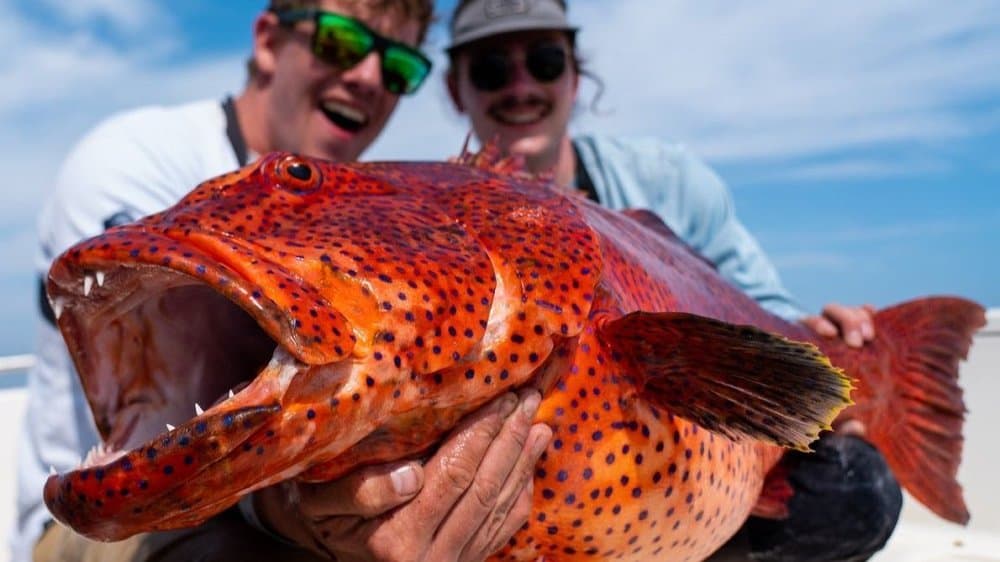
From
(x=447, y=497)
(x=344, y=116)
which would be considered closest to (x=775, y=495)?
(x=447, y=497)

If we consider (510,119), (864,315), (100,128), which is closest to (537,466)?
(864,315)

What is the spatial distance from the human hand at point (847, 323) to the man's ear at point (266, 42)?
9.55ft

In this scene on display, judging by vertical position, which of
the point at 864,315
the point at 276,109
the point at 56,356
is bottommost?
the point at 864,315

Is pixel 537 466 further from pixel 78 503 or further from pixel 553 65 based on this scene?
pixel 553 65

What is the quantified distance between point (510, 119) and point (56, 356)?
277cm

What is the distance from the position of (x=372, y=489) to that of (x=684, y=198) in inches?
145

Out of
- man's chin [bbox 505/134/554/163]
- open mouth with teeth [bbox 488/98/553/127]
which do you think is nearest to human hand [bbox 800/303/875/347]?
man's chin [bbox 505/134/554/163]

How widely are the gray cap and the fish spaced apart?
9.08 feet

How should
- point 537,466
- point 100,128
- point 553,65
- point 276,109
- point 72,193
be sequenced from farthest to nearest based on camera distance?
point 553,65, point 276,109, point 100,128, point 72,193, point 537,466

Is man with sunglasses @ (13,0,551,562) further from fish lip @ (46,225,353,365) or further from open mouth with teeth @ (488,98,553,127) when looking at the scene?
open mouth with teeth @ (488,98,553,127)

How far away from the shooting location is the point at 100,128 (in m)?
3.75

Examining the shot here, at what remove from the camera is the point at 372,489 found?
1.78m

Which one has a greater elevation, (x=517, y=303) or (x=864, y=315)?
(x=517, y=303)

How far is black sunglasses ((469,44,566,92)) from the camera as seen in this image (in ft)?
16.5
